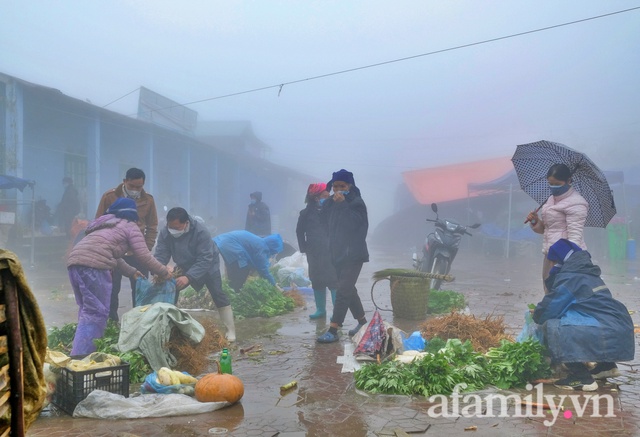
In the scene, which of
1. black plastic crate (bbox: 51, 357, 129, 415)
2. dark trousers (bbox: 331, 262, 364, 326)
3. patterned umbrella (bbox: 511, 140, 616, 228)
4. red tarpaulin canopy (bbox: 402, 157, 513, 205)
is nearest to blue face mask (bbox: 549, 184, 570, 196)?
patterned umbrella (bbox: 511, 140, 616, 228)

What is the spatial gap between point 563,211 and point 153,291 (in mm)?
4737

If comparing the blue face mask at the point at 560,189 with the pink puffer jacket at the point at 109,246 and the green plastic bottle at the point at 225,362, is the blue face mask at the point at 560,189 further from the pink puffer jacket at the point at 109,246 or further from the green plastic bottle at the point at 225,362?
the pink puffer jacket at the point at 109,246

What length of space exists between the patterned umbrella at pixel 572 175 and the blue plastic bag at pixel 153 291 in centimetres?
457

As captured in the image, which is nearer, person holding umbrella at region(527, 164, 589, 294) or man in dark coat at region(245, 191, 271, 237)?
person holding umbrella at region(527, 164, 589, 294)

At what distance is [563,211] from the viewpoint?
6.09 m

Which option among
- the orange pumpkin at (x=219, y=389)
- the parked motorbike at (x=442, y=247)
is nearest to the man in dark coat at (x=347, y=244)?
the orange pumpkin at (x=219, y=389)

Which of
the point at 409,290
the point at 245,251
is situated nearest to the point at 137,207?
the point at 245,251

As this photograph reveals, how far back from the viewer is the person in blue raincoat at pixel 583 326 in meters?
5.00

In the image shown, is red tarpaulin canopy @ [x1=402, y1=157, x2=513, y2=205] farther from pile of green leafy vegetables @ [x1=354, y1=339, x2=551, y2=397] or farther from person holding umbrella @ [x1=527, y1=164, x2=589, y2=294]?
pile of green leafy vegetables @ [x1=354, y1=339, x2=551, y2=397]

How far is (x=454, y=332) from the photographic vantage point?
21.1 ft

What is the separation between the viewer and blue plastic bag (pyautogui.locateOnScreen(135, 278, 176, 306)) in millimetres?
6746

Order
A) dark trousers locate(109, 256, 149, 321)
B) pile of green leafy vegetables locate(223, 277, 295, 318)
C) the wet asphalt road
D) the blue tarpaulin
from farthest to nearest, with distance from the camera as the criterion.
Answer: the blue tarpaulin, pile of green leafy vegetables locate(223, 277, 295, 318), dark trousers locate(109, 256, 149, 321), the wet asphalt road
